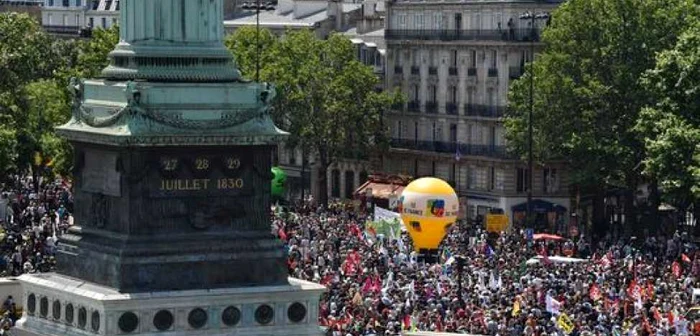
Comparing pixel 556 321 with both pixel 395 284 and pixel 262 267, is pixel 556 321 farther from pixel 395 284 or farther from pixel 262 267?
pixel 262 267

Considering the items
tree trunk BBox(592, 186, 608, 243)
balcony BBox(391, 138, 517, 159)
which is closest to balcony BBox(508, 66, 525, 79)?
balcony BBox(391, 138, 517, 159)

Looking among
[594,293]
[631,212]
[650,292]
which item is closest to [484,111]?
[631,212]

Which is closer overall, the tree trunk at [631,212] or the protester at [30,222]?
Result: the protester at [30,222]

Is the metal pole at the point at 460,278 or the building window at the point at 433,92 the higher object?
the building window at the point at 433,92

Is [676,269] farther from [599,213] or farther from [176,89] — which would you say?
[599,213]

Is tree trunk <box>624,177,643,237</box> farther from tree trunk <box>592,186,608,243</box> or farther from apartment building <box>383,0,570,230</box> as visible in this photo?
apartment building <box>383,0,570,230</box>

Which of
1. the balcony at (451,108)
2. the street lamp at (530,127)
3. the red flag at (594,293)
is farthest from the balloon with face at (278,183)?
the red flag at (594,293)

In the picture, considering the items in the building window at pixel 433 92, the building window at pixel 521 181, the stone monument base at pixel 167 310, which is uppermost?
the building window at pixel 433 92

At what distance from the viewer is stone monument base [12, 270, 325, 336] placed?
161 feet

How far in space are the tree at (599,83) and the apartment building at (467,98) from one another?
119 inches

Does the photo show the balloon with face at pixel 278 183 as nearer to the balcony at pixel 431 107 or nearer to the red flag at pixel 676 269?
the balcony at pixel 431 107

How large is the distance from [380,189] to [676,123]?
1231 inches

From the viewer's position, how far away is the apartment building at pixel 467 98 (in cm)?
11725

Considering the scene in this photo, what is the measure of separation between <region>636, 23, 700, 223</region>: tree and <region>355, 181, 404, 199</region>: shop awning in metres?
24.3
